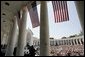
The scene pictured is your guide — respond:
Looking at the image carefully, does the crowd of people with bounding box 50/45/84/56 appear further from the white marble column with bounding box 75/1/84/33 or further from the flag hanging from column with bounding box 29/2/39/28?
the white marble column with bounding box 75/1/84/33

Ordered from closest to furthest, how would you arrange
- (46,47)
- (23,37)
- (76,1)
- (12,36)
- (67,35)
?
(76,1) < (46,47) < (23,37) < (12,36) < (67,35)

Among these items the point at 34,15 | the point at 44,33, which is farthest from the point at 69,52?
the point at 44,33

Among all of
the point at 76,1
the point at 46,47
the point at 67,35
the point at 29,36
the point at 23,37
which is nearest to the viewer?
the point at 76,1

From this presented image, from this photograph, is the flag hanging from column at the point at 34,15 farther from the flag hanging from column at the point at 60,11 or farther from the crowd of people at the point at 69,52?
the crowd of people at the point at 69,52

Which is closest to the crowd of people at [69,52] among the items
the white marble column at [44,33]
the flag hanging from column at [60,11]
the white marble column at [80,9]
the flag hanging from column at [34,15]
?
the flag hanging from column at [34,15]

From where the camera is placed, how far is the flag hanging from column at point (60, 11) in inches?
725

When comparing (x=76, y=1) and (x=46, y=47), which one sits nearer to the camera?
(x=76, y=1)

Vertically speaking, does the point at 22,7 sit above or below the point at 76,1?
above

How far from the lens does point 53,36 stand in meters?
118

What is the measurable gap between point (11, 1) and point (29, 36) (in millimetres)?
59287

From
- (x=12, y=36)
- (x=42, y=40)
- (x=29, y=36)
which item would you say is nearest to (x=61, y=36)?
(x=29, y=36)

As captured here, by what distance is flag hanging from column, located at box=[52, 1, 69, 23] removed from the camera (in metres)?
18.4

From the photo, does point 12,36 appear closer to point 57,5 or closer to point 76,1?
point 57,5

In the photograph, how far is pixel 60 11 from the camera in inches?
744
